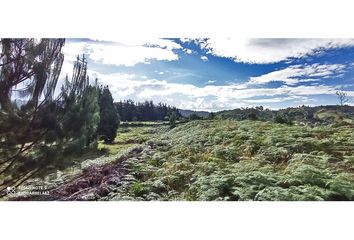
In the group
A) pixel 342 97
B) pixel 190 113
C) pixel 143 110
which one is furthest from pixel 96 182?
pixel 342 97

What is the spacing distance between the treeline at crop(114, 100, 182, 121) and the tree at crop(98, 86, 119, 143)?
0.10 metres

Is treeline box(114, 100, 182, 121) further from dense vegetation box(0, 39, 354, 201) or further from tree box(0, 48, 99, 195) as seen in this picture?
tree box(0, 48, 99, 195)

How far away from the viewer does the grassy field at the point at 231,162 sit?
555 cm

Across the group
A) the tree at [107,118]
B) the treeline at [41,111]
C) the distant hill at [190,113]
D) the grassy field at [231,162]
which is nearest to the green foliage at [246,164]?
the grassy field at [231,162]

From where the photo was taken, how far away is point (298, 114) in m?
6.25

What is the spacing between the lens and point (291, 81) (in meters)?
6.20

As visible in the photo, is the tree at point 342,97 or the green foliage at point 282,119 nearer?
the tree at point 342,97

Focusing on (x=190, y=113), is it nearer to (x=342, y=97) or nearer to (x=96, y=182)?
(x=96, y=182)

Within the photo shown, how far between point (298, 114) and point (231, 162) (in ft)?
4.09

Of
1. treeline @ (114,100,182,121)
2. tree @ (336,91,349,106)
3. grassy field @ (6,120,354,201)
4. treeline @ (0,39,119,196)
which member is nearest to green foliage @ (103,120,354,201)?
grassy field @ (6,120,354,201)

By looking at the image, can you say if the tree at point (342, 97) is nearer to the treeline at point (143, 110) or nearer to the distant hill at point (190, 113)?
the distant hill at point (190, 113)

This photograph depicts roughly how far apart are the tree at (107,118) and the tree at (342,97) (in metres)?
3.18
